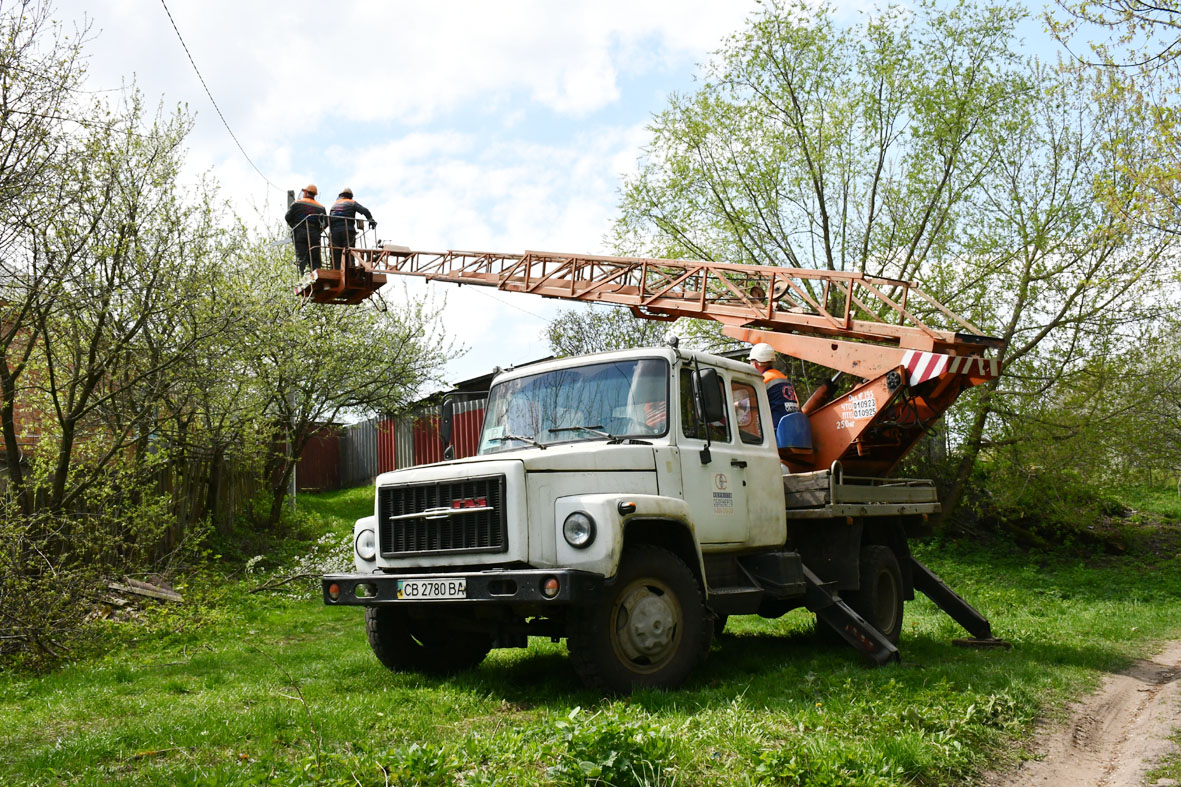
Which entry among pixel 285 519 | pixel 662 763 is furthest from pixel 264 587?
pixel 662 763

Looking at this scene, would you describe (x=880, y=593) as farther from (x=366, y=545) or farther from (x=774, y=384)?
(x=366, y=545)

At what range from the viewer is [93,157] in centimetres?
1000

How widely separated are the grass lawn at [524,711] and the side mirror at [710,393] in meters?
1.97

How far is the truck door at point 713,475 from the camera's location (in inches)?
275

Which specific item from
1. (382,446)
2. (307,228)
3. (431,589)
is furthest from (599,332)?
(431,589)

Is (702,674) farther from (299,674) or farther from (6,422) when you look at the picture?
(6,422)

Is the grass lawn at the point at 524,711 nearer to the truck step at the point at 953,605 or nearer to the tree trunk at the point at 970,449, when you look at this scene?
the truck step at the point at 953,605

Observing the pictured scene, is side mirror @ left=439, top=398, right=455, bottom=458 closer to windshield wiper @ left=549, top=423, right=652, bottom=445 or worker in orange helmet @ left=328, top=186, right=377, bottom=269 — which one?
windshield wiper @ left=549, top=423, right=652, bottom=445

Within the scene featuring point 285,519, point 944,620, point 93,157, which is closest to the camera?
point 93,157

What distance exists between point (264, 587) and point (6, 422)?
4.49 metres

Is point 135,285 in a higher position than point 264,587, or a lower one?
higher

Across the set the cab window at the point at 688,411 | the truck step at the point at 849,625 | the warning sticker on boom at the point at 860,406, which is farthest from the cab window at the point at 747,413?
the warning sticker on boom at the point at 860,406

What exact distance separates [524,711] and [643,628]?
3.08 ft

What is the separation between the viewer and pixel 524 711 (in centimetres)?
605
